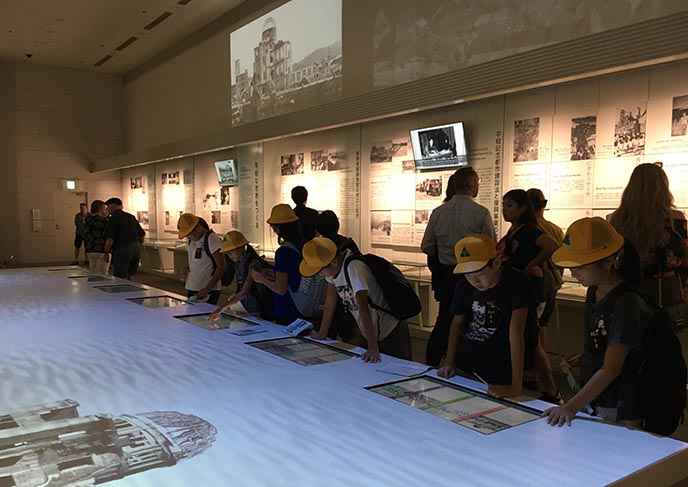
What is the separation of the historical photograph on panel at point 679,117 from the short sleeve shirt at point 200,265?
145 inches

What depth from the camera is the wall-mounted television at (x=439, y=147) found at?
19.1 ft

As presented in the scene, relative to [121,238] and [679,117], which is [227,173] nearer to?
[121,238]

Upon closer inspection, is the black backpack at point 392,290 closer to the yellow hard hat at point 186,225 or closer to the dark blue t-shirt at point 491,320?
the dark blue t-shirt at point 491,320

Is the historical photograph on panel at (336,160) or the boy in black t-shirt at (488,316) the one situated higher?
the historical photograph on panel at (336,160)

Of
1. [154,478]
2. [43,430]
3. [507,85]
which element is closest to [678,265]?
[507,85]

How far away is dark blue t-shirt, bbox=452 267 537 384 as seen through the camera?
2.29m

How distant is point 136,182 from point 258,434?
48.5ft

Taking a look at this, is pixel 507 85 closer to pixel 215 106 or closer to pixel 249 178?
pixel 249 178

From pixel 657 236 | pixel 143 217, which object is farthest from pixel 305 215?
pixel 143 217

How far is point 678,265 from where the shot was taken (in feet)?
9.98

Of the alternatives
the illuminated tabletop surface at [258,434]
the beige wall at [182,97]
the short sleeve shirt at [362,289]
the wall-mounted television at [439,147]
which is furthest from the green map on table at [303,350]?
the beige wall at [182,97]

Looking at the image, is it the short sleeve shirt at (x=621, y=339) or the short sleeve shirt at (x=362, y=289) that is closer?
the short sleeve shirt at (x=621, y=339)

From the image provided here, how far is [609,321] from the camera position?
1.91 meters

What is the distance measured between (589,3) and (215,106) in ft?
26.7
